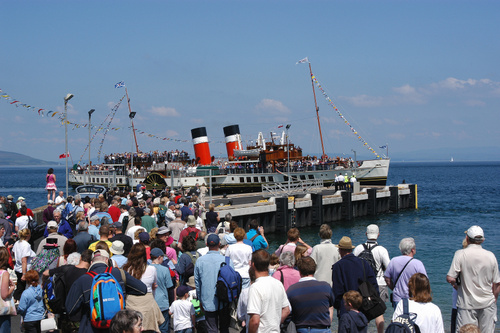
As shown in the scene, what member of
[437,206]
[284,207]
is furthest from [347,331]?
[437,206]

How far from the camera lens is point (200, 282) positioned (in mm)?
7668

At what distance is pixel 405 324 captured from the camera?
5.41 meters

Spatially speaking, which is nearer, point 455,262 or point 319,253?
point 455,262

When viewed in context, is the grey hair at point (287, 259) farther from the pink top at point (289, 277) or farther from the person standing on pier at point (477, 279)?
the person standing on pier at point (477, 279)

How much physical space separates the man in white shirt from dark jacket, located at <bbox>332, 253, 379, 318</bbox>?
935mm

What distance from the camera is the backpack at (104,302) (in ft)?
18.6

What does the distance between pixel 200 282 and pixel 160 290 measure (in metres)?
0.60

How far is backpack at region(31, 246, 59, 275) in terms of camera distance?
26.9 feet

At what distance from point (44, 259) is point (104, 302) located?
10.2 feet

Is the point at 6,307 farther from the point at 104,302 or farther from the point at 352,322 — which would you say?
the point at 352,322

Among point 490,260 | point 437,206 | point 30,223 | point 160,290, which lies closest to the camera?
point 490,260

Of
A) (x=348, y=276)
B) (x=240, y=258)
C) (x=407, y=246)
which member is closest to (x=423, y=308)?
(x=348, y=276)

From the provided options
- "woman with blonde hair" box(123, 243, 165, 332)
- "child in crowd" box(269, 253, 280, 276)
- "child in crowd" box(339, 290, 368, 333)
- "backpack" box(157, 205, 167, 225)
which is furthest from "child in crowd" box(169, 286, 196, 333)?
"backpack" box(157, 205, 167, 225)

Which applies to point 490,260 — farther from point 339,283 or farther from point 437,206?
point 437,206
